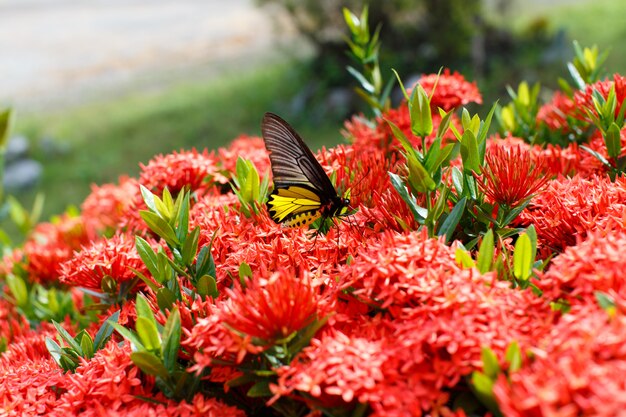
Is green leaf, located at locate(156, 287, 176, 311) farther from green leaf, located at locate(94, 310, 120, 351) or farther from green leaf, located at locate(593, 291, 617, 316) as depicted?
green leaf, located at locate(593, 291, 617, 316)

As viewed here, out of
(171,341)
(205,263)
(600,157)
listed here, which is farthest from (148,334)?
(600,157)

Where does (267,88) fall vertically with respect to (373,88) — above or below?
above

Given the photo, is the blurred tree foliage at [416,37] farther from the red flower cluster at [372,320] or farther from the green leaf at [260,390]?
the green leaf at [260,390]

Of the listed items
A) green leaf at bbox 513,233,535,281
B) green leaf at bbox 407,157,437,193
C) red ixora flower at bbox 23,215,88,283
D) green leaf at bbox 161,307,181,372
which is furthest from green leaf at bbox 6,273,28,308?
green leaf at bbox 513,233,535,281

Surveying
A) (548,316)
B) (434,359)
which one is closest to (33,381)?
(434,359)

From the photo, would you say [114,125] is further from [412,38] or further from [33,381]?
[33,381]

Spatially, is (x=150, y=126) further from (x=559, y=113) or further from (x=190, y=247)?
(x=190, y=247)

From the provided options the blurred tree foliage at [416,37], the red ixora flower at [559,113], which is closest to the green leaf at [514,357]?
the red ixora flower at [559,113]
